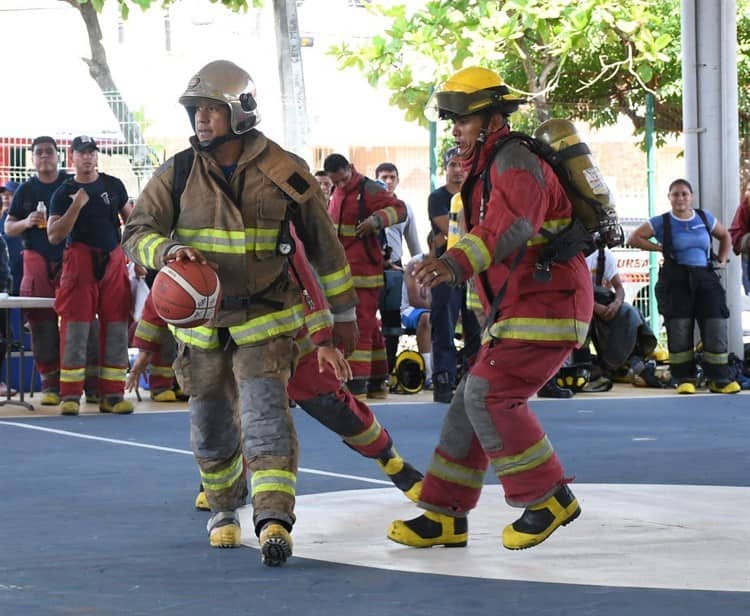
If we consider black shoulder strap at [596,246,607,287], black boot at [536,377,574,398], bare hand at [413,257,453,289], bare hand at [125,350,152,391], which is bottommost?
black boot at [536,377,574,398]

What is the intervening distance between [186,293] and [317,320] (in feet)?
2.39

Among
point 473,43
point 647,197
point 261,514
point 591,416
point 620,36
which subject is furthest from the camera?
point 620,36

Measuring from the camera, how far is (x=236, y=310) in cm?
691

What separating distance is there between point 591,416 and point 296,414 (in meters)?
2.58

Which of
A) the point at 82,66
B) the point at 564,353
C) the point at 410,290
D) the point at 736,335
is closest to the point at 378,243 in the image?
the point at 410,290

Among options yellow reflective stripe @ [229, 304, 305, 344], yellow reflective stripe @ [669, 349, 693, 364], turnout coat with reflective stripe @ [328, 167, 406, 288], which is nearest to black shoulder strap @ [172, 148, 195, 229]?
yellow reflective stripe @ [229, 304, 305, 344]

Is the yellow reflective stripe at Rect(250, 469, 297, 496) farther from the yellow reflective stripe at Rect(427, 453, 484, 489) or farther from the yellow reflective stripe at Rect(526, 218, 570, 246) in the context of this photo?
the yellow reflective stripe at Rect(526, 218, 570, 246)

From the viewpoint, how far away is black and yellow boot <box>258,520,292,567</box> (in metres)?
6.54

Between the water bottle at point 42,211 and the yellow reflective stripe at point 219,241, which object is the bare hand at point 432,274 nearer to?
the yellow reflective stripe at point 219,241

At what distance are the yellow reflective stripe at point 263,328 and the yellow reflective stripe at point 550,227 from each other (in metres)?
1.09

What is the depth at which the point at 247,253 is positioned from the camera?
6.94m

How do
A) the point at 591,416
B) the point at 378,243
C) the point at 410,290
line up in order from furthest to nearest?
the point at 410,290 → the point at 378,243 → the point at 591,416

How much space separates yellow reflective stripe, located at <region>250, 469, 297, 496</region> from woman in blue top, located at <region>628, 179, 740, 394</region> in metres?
9.75

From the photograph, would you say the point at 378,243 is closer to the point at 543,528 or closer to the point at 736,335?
the point at 736,335
